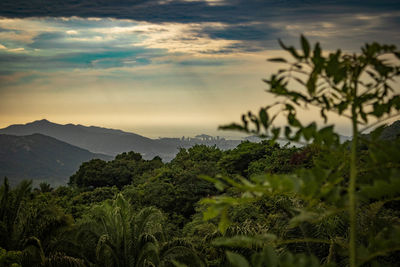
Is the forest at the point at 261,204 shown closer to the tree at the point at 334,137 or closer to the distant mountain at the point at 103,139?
the tree at the point at 334,137

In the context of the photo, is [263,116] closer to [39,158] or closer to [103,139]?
[39,158]

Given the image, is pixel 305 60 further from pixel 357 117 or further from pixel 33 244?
pixel 33 244

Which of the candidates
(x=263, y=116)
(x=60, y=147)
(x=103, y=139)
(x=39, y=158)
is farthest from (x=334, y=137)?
(x=103, y=139)

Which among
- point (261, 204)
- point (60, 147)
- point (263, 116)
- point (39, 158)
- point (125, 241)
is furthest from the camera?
point (60, 147)

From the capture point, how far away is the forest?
144cm

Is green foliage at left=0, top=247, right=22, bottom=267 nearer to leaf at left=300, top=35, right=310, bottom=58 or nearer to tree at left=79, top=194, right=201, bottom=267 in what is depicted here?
tree at left=79, top=194, right=201, bottom=267

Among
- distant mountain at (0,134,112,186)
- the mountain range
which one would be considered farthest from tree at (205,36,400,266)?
distant mountain at (0,134,112,186)

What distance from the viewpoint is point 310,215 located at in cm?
133

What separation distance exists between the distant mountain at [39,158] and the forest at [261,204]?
65.9 metres

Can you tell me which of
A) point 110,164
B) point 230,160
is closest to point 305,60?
point 230,160

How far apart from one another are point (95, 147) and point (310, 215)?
15599 centimetres

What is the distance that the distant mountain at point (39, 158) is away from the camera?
314 ft

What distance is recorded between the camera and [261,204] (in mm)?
15148

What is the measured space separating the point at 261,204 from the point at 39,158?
99499 mm
